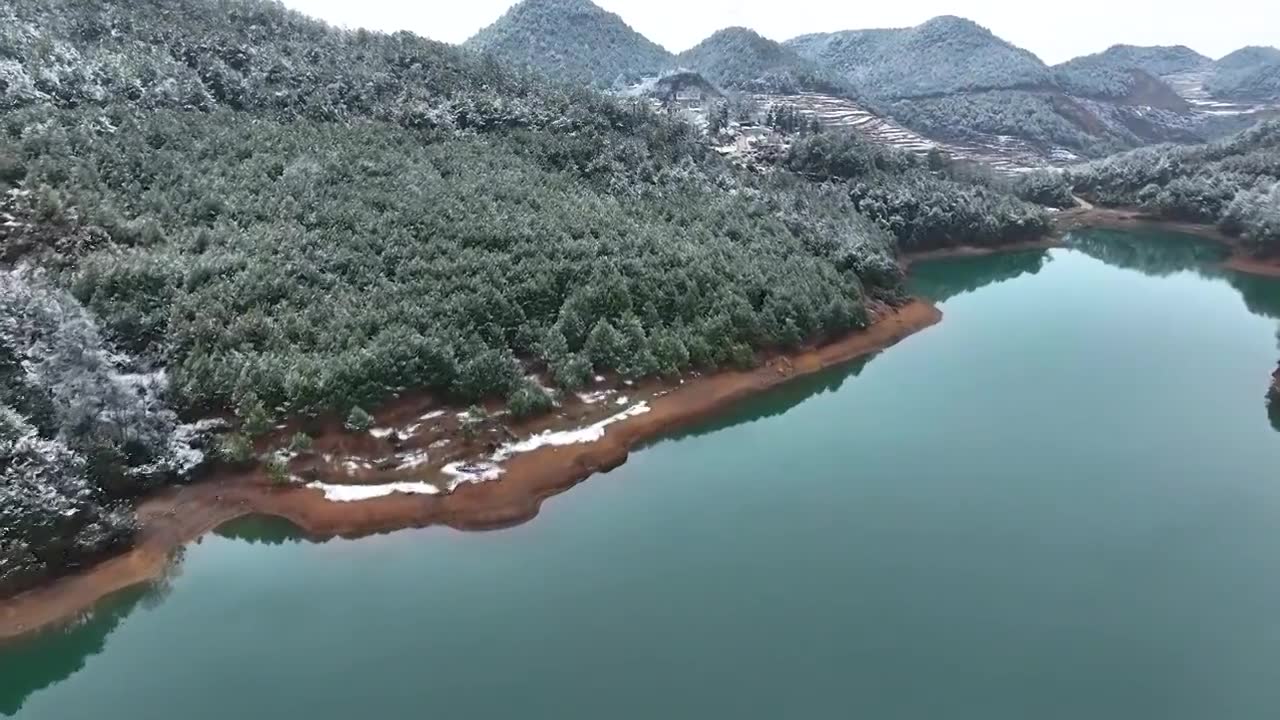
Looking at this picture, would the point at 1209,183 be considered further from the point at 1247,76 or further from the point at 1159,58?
the point at 1159,58

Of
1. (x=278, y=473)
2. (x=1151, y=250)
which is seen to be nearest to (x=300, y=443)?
(x=278, y=473)

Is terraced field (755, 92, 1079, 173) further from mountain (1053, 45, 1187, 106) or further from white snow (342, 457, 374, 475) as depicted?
white snow (342, 457, 374, 475)

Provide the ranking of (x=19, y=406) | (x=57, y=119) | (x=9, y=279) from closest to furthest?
(x=19, y=406)
(x=9, y=279)
(x=57, y=119)

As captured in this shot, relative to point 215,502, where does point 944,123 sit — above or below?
above

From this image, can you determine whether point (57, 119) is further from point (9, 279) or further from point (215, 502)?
point (215, 502)

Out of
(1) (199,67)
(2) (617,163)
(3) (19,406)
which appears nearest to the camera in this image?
(3) (19,406)

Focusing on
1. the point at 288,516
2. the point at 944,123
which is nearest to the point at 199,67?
the point at 288,516

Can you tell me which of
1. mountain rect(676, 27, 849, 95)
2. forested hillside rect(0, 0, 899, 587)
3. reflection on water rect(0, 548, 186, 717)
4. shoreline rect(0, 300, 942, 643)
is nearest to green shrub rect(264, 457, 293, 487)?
shoreline rect(0, 300, 942, 643)

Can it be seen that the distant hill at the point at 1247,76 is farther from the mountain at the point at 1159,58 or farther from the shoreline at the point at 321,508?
the shoreline at the point at 321,508
